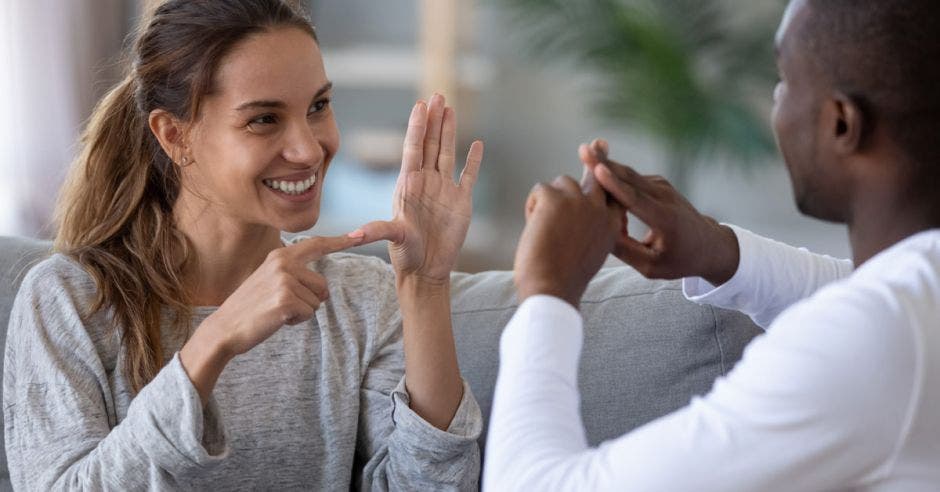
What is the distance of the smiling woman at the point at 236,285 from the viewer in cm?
153

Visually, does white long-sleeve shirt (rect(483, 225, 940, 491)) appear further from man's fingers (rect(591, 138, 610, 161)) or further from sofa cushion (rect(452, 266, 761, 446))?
sofa cushion (rect(452, 266, 761, 446))

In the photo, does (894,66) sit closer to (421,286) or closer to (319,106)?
(421,286)

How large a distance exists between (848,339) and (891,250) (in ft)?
0.40

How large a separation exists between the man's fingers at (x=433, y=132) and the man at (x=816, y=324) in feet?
1.51

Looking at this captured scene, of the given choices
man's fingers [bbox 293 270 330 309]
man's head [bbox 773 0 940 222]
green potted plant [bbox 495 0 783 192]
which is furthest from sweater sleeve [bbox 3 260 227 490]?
green potted plant [bbox 495 0 783 192]

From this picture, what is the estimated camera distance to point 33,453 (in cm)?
150

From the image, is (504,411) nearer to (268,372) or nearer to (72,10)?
(268,372)

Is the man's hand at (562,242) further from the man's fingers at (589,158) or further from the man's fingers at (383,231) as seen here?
the man's fingers at (383,231)

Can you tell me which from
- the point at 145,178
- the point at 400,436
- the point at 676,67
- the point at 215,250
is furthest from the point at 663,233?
the point at 676,67

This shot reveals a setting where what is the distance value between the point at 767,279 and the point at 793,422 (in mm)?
539

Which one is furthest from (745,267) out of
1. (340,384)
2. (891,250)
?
(340,384)

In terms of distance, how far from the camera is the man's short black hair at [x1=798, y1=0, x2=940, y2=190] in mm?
949

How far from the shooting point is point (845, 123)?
979 millimetres

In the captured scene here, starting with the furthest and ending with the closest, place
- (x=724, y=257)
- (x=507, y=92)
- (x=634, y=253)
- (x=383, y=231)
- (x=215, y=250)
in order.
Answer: (x=507, y=92) < (x=215, y=250) < (x=383, y=231) < (x=724, y=257) < (x=634, y=253)
